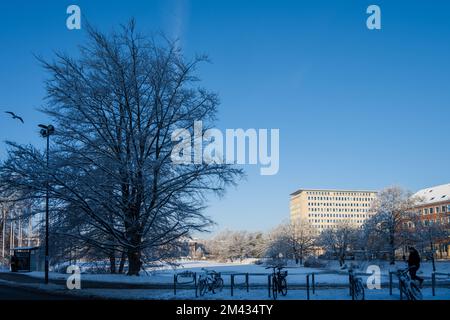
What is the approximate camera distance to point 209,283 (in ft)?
62.3

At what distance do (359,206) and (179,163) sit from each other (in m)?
114

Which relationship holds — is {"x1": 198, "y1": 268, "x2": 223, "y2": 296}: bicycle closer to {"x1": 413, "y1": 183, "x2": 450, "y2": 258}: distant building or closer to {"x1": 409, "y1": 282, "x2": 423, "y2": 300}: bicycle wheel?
{"x1": 409, "y1": 282, "x2": 423, "y2": 300}: bicycle wheel

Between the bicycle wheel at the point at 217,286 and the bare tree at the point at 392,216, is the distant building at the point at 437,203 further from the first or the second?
the bicycle wheel at the point at 217,286

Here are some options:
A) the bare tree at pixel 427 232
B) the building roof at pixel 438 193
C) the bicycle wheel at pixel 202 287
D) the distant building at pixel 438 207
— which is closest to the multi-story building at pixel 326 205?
the building roof at pixel 438 193

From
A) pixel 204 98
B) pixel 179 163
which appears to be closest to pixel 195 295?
pixel 179 163

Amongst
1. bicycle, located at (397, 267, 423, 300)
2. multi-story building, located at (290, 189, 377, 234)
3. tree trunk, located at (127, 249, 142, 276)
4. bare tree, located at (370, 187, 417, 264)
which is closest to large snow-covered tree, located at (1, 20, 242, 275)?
tree trunk, located at (127, 249, 142, 276)

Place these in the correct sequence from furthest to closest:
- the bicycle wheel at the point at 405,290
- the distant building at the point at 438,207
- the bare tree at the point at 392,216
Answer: the distant building at the point at 438,207, the bare tree at the point at 392,216, the bicycle wheel at the point at 405,290

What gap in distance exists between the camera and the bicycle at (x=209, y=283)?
1853cm

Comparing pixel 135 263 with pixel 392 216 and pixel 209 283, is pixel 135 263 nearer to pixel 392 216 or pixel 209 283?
pixel 209 283

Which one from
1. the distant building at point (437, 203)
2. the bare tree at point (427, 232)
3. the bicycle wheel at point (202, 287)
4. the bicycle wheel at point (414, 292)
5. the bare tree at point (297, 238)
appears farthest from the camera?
the bare tree at point (297, 238)

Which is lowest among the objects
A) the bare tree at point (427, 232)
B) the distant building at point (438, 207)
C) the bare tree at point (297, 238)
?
the bare tree at point (297, 238)

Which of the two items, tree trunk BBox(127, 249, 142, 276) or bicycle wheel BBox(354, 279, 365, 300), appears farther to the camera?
tree trunk BBox(127, 249, 142, 276)

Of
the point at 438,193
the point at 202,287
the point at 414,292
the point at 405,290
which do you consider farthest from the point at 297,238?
the point at 414,292

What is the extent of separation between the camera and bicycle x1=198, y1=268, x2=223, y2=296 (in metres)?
18.5
